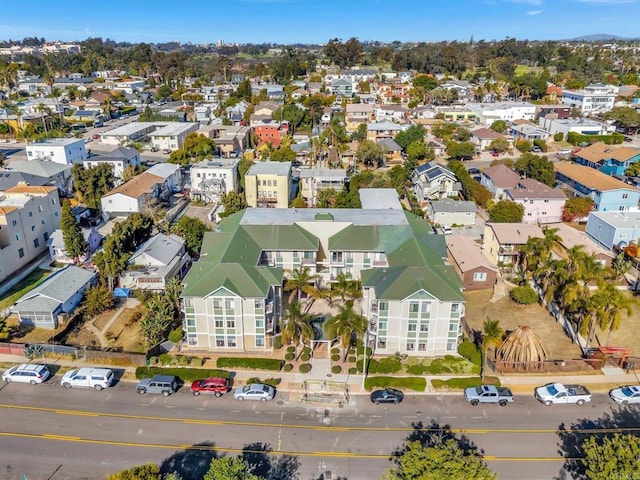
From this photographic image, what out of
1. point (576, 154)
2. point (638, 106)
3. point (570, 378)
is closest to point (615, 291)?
point (570, 378)

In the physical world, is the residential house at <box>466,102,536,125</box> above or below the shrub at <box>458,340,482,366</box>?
above

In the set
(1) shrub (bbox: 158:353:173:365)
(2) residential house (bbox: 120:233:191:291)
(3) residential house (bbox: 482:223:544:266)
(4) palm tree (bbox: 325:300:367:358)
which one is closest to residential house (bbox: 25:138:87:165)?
(2) residential house (bbox: 120:233:191:291)

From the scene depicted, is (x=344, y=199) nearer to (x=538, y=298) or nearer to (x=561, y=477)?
(x=538, y=298)

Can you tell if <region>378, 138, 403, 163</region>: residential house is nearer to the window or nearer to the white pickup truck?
the window

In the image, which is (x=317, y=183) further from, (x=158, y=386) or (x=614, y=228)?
(x=158, y=386)

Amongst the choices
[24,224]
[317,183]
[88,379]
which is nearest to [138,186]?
[24,224]

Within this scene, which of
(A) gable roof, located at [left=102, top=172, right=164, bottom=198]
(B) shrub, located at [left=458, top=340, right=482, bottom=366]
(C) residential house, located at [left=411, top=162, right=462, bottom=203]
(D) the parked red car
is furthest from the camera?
(C) residential house, located at [left=411, top=162, right=462, bottom=203]

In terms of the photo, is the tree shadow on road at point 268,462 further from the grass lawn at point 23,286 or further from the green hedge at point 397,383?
the grass lawn at point 23,286

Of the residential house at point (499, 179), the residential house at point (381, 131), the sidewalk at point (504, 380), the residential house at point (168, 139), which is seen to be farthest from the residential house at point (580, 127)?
the sidewalk at point (504, 380)
